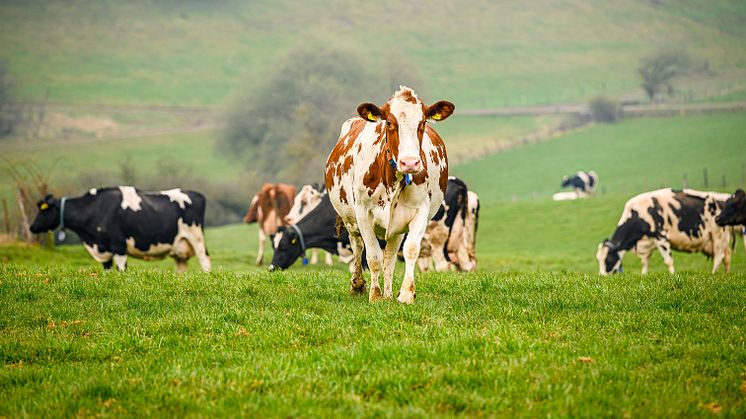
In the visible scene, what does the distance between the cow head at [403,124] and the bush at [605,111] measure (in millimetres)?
94646

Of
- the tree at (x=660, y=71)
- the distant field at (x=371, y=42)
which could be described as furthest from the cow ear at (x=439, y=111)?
the distant field at (x=371, y=42)

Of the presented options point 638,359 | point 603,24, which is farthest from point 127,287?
point 603,24

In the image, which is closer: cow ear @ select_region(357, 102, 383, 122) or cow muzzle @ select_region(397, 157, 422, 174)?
cow muzzle @ select_region(397, 157, 422, 174)

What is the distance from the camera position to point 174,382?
779 cm

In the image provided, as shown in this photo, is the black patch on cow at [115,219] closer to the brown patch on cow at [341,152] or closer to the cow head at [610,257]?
the brown patch on cow at [341,152]

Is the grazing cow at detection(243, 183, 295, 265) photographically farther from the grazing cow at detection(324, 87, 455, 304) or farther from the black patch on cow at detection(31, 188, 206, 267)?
the grazing cow at detection(324, 87, 455, 304)

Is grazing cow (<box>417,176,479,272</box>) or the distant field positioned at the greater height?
the distant field

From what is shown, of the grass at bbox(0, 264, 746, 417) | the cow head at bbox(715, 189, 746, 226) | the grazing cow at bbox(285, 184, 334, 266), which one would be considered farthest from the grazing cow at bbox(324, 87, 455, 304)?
the grazing cow at bbox(285, 184, 334, 266)

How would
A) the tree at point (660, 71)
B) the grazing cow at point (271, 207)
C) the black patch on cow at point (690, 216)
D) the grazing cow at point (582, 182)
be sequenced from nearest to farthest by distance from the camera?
the black patch on cow at point (690, 216) → the grazing cow at point (271, 207) → the grazing cow at point (582, 182) → the tree at point (660, 71)

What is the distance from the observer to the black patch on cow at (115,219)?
21672mm

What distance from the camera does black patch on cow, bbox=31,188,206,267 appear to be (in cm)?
2167

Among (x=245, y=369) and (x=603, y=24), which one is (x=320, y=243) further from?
(x=603, y=24)

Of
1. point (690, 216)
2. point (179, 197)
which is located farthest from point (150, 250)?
point (690, 216)

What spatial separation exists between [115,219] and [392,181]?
12.3 m
